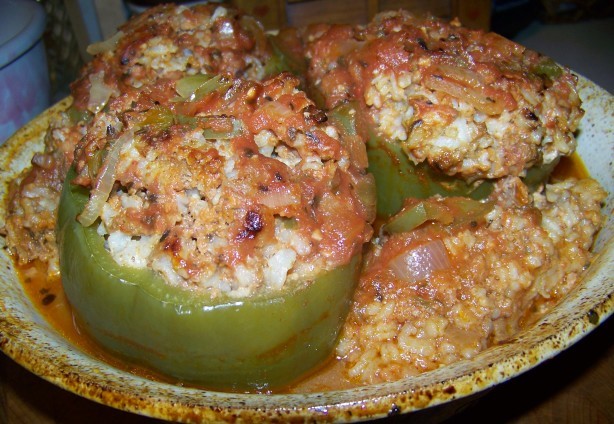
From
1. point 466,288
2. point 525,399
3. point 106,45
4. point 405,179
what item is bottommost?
point 525,399

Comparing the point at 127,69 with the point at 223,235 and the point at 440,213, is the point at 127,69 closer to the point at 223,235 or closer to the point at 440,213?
the point at 223,235

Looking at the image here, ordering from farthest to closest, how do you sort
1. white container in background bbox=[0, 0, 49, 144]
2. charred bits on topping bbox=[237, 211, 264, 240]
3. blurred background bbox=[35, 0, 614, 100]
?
blurred background bbox=[35, 0, 614, 100] < white container in background bbox=[0, 0, 49, 144] < charred bits on topping bbox=[237, 211, 264, 240]

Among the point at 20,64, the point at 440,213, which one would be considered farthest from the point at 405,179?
the point at 20,64

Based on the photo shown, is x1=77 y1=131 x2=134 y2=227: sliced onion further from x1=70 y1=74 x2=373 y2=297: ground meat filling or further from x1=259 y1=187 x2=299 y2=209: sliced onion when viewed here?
x1=259 y1=187 x2=299 y2=209: sliced onion

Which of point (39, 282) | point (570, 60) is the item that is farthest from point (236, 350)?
point (570, 60)

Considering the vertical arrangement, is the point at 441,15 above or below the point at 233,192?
below

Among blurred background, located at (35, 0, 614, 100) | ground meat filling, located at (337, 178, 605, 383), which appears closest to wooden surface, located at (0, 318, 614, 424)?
ground meat filling, located at (337, 178, 605, 383)

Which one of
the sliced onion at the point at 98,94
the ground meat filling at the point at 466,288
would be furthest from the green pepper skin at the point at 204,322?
the sliced onion at the point at 98,94
